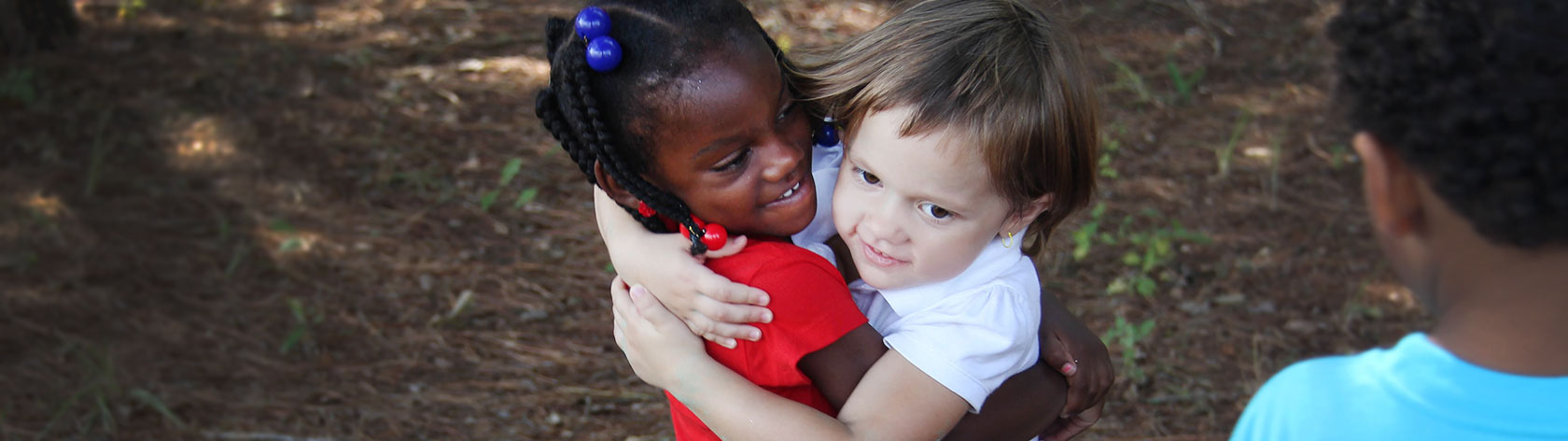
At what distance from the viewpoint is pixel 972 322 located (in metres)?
1.64

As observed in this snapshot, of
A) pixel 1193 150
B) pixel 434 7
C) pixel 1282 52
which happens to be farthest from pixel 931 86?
pixel 434 7

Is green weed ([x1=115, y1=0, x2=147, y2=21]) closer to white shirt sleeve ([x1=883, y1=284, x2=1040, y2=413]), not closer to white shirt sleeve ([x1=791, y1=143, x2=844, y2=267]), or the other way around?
white shirt sleeve ([x1=791, y1=143, x2=844, y2=267])

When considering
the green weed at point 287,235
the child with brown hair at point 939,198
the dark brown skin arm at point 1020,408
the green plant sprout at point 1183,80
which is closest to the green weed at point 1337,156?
the green plant sprout at point 1183,80

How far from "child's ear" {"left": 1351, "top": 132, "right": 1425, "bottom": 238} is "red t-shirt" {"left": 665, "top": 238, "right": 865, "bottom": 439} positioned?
749 mm

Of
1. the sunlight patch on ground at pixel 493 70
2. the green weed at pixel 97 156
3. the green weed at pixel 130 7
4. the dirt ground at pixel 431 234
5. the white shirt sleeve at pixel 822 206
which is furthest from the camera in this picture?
the green weed at pixel 130 7

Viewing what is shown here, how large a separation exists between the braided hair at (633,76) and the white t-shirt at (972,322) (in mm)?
415

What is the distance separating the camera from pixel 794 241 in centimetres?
188

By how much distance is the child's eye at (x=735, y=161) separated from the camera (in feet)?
5.37

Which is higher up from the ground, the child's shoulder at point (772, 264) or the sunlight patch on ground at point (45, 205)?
the child's shoulder at point (772, 264)

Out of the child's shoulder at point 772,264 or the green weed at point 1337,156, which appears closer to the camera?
the child's shoulder at point 772,264

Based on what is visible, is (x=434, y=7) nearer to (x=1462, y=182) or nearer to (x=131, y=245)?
(x=131, y=245)

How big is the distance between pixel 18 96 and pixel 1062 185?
16.9 feet

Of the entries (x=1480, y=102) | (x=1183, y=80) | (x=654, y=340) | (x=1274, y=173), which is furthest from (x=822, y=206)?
(x=1183, y=80)

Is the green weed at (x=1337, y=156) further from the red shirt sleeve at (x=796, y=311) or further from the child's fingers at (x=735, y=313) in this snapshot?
the child's fingers at (x=735, y=313)
